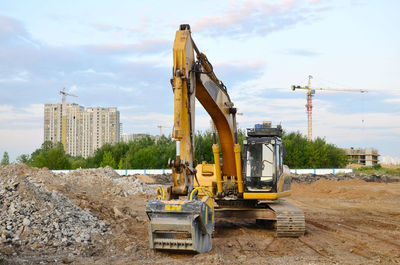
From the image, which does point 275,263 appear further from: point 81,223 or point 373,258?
point 81,223

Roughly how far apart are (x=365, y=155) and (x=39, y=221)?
13135 cm

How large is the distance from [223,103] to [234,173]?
2163mm

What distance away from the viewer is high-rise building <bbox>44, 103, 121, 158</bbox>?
118 m

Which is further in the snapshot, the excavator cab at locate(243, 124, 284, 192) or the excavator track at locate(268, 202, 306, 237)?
the excavator cab at locate(243, 124, 284, 192)

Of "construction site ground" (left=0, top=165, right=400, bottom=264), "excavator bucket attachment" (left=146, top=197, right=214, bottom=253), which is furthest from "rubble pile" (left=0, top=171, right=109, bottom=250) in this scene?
"excavator bucket attachment" (left=146, top=197, right=214, bottom=253)

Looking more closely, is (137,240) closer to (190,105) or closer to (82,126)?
(190,105)

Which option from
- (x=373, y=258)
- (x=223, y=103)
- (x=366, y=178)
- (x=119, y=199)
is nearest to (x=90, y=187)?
(x=119, y=199)

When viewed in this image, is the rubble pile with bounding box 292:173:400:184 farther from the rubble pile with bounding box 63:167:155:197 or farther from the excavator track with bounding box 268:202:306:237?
the excavator track with bounding box 268:202:306:237

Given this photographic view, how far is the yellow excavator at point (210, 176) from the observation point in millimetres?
7816

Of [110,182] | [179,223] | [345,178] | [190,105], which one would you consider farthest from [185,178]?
[345,178]

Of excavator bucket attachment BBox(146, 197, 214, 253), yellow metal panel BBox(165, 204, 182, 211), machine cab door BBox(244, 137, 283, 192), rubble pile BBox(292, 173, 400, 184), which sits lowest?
rubble pile BBox(292, 173, 400, 184)

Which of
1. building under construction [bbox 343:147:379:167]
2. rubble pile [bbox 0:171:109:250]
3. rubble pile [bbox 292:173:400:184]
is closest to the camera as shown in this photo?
rubble pile [bbox 0:171:109:250]

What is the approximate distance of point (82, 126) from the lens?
119 m

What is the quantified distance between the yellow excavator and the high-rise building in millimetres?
110158
